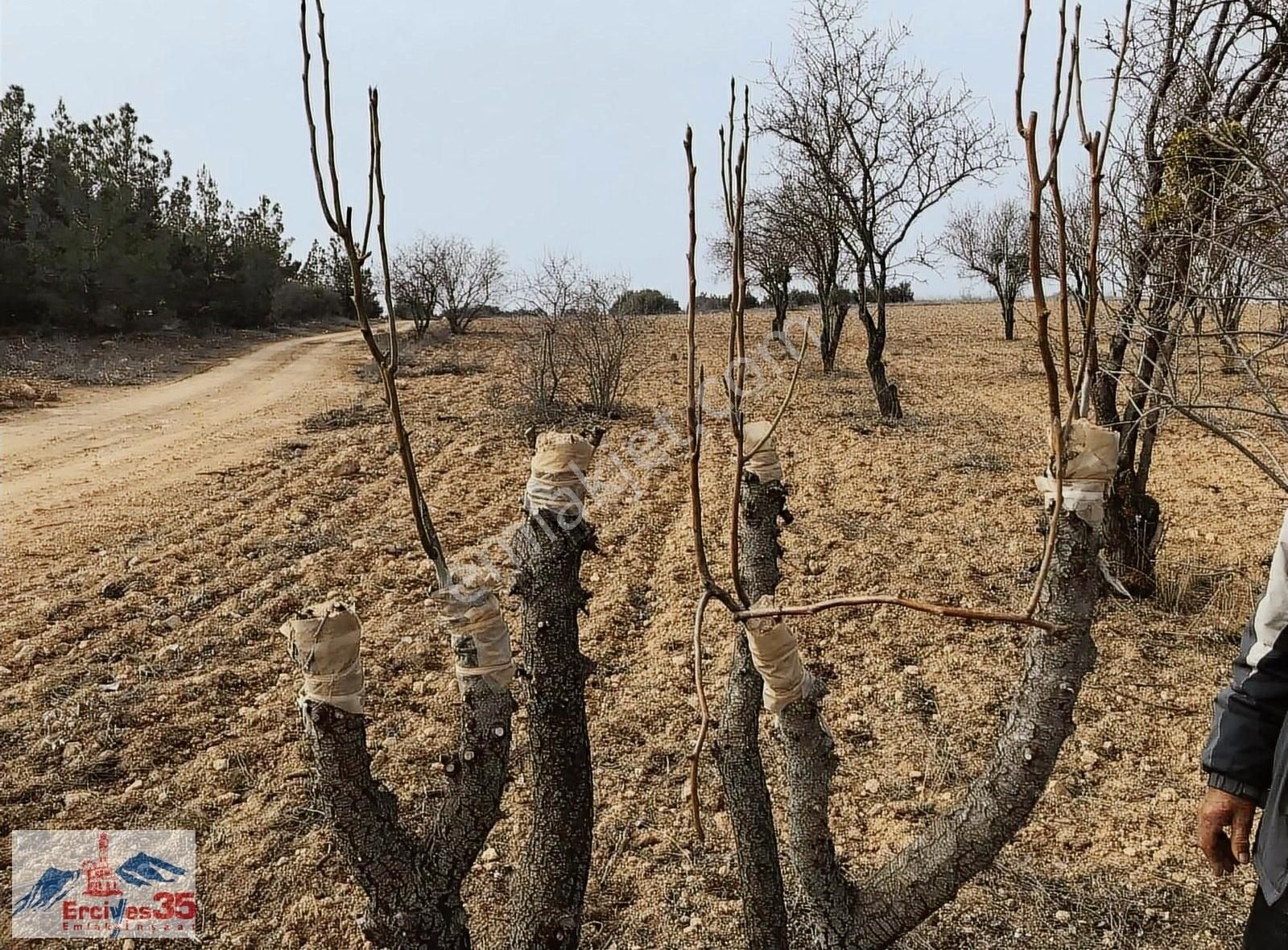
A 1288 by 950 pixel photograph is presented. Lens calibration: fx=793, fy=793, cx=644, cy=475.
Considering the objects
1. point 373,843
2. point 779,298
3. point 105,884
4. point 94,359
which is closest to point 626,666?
point 105,884

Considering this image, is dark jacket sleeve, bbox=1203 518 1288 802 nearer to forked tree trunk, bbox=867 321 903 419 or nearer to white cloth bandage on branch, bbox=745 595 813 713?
white cloth bandage on branch, bbox=745 595 813 713

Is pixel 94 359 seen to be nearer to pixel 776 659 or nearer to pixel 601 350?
pixel 601 350

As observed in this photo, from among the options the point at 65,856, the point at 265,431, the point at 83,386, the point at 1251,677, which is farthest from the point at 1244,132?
the point at 83,386

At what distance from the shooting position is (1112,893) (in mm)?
2346

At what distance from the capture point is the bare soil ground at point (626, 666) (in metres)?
2.45

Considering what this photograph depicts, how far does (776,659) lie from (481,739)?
1.96 feet

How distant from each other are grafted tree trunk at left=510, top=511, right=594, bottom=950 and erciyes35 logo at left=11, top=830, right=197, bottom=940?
4.31 feet

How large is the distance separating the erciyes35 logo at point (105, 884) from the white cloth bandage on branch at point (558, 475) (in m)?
1.88

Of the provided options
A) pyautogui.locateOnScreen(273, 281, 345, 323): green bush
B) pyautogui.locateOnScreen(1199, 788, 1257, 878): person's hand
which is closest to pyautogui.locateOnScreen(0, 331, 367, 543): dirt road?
pyautogui.locateOnScreen(1199, 788, 1257, 878): person's hand

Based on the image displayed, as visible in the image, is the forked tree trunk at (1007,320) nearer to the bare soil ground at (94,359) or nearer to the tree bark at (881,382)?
the tree bark at (881,382)

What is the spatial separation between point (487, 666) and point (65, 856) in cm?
219

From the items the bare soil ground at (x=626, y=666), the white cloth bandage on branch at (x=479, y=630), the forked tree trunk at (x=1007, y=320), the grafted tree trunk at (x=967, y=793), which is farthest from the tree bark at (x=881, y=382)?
the forked tree trunk at (x=1007, y=320)

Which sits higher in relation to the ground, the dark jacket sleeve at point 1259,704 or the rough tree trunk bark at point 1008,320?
the rough tree trunk bark at point 1008,320

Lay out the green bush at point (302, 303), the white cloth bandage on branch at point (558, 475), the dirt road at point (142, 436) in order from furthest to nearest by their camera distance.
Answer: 1. the green bush at point (302, 303)
2. the dirt road at point (142, 436)
3. the white cloth bandage on branch at point (558, 475)
